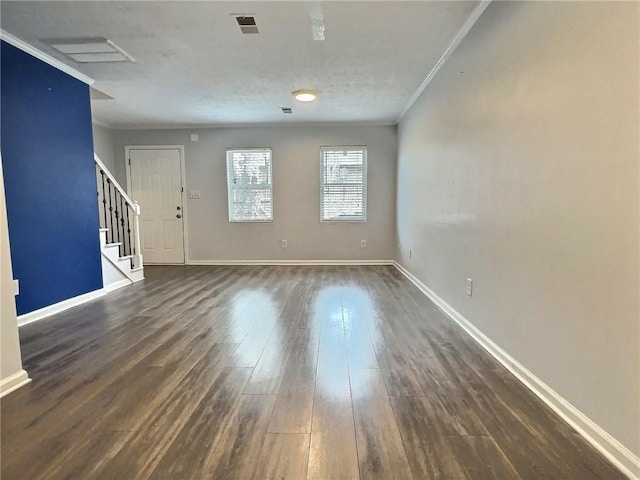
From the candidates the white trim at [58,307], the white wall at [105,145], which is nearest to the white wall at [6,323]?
the white trim at [58,307]

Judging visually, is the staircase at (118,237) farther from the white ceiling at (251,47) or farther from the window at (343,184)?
the window at (343,184)

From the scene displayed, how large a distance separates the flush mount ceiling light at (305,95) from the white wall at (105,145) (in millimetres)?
3712

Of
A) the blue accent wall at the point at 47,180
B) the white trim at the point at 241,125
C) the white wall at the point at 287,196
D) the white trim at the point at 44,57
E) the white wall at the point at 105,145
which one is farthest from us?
the white wall at the point at 287,196

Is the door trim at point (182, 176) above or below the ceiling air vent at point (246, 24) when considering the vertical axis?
below

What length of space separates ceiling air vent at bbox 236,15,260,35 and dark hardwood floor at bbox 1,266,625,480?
94.8 inches

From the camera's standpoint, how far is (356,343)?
96.4 inches

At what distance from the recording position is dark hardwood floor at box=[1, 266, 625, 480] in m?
1.28

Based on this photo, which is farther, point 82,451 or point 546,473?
point 82,451

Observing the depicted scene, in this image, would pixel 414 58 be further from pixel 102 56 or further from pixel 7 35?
pixel 7 35

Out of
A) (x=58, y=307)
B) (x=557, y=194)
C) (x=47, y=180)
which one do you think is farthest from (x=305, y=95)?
(x=58, y=307)

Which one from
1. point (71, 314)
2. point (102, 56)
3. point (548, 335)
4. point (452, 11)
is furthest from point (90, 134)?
point (548, 335)

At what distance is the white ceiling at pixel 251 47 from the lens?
7.75 ft

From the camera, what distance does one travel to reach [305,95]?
4.09m

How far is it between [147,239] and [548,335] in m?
6.26
